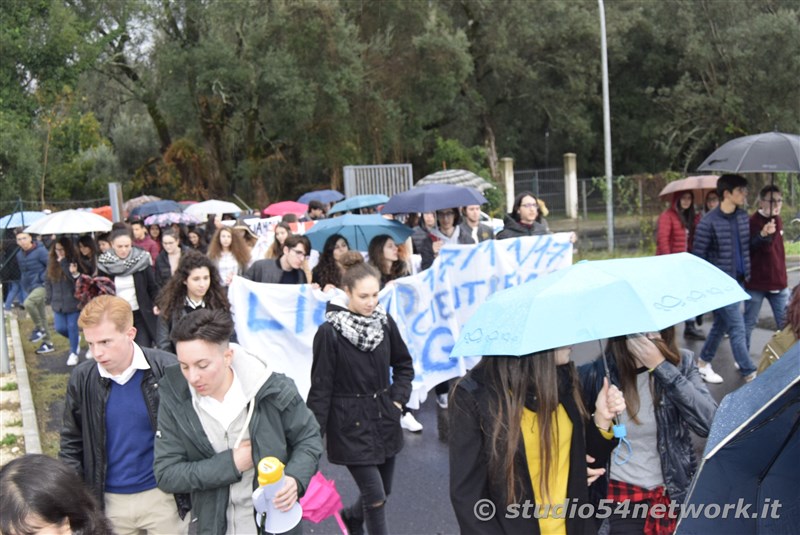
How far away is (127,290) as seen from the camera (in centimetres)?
791

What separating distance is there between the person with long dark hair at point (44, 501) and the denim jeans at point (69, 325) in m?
8.25

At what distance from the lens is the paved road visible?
5133mm

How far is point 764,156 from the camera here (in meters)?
7.25

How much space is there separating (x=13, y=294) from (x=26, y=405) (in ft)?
24.2

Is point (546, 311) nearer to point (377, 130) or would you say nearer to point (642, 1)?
point (377, 130)

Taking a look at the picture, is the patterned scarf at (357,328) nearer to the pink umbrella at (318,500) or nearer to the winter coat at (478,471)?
the pink umbrella at (318,500)

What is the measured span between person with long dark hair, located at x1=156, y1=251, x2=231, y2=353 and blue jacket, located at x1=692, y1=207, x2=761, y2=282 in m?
4.46

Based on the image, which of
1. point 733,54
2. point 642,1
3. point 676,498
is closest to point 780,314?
point 676,498

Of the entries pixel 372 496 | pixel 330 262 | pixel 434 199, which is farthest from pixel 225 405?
pixel 434 199

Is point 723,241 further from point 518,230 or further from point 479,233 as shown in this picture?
point 479,233

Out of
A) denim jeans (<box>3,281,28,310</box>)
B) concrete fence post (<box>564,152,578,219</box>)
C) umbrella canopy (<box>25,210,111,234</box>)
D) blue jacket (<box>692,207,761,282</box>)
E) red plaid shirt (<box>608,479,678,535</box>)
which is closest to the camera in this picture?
red plaid shirt (<box>608,479,678,535</box>)

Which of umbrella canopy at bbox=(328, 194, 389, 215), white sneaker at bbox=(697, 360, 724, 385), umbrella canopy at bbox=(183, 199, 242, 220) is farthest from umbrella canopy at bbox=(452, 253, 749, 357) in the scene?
umbrella canopy at bbox=(183, 199, 242, 220)

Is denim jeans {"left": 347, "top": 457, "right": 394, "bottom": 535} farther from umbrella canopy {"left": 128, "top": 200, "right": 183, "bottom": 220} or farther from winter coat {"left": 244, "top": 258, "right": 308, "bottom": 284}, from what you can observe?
umbrella canopy {"left": 128, "top": 200, "right": 183, "bottom": 220}

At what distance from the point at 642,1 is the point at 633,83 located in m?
4.09
